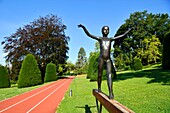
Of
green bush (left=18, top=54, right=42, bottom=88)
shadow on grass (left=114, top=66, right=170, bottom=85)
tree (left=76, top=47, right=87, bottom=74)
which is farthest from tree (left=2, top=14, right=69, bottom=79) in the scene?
tree (left=76, top=47, right=87, bottom=74)

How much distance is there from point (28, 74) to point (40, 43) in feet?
55.7

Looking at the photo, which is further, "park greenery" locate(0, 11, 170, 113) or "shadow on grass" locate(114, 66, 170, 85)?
"park greenery" locate(0, 11, 170, 113)

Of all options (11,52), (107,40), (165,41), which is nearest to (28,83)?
(11,52)

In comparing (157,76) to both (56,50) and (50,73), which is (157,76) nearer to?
(50,73)

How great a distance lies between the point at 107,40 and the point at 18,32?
43553 millimetres

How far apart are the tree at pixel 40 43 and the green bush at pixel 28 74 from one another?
1210 cm

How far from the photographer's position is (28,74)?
31922mm

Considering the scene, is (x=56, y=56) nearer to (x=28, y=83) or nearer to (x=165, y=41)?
(x=28, y=83)

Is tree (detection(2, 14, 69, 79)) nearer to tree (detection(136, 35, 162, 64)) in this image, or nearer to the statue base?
tree (detection(136, 35, 162, 64))

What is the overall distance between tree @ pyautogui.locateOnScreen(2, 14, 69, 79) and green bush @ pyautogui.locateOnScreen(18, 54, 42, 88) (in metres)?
12.1

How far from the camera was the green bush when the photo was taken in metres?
31.3

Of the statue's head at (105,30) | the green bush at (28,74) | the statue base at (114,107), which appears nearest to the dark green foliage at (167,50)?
the green bush at (28,74)

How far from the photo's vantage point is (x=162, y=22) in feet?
189

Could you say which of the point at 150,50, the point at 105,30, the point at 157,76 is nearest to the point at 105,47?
the point at 105,30
